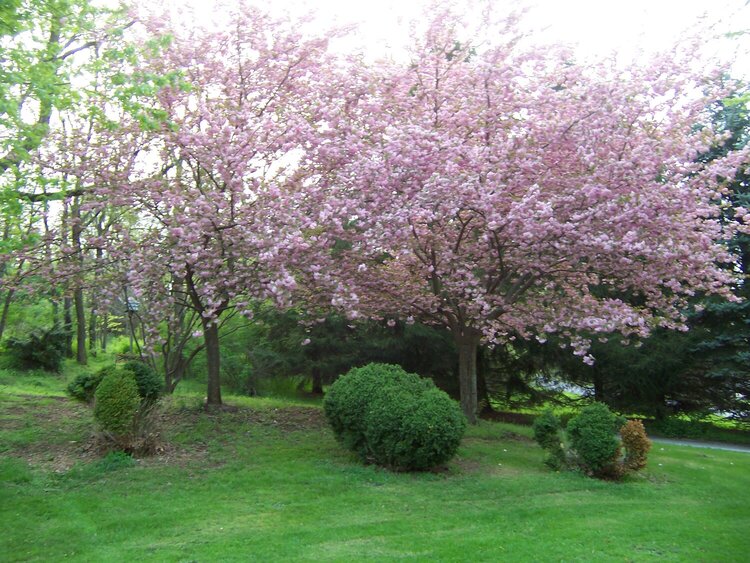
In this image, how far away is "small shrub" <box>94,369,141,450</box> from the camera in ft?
25.8

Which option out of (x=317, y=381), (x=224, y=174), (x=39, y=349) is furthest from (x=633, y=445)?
(x=39, y=349)

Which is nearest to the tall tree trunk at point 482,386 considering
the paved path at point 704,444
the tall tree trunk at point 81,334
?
the paved path at point 704,444

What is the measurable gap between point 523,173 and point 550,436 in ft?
12.3

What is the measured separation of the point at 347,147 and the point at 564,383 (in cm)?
1227

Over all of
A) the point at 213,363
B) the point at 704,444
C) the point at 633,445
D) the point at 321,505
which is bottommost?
the point at 704,444

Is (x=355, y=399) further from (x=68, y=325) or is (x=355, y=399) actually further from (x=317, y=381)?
(x=68, y=325)

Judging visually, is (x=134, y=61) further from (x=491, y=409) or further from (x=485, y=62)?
(x=491, y=409)

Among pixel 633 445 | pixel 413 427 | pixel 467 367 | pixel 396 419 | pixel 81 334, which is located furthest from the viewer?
pixel 81 334

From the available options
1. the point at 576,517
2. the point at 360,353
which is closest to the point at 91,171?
the point at 576,517

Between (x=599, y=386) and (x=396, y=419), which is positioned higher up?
(x=396, y=419)

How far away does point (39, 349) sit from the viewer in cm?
1823

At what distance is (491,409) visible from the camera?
17984mm

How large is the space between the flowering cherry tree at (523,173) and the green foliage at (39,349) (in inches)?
491

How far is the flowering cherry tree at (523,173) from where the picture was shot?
818 cm
